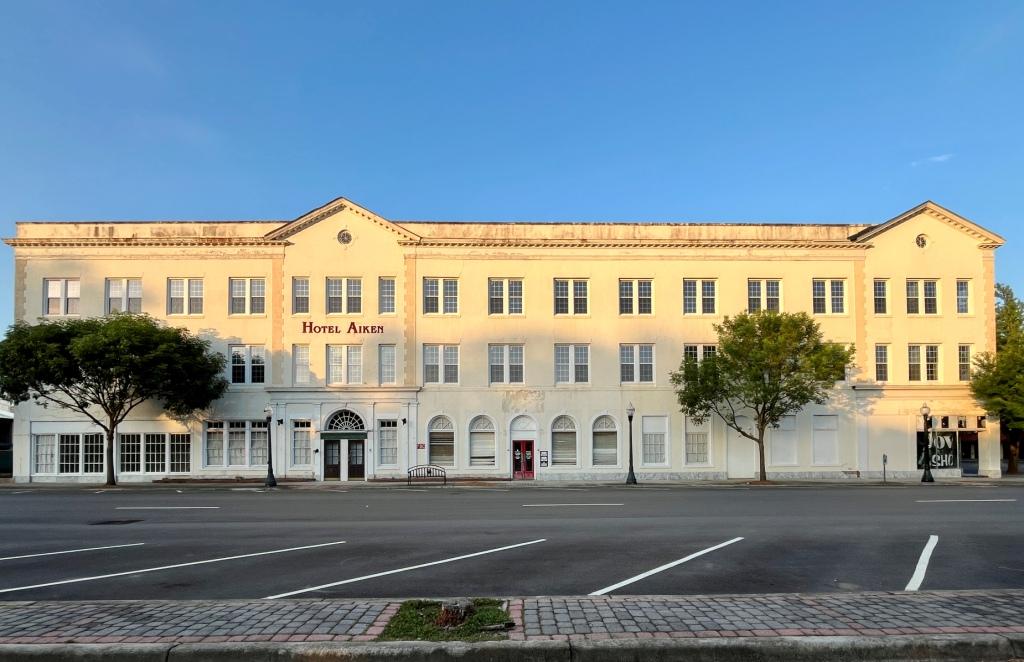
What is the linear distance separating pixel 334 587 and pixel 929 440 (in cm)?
3679

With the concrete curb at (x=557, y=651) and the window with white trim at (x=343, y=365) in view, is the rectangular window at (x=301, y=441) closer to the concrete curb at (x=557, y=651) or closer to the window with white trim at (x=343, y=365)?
the window with white trim at (x=343, y=365)

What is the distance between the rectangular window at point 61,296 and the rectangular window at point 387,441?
54.6 feet

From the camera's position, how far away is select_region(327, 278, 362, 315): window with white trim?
1470 inches

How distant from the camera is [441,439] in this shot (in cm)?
3688

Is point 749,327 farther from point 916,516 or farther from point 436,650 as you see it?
point 436,650

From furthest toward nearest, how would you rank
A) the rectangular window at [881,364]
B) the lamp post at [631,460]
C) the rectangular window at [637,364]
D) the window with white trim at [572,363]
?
the rectangular window at [881,364] < the rectangular window at [637,364] < the window with white trim at [572,363] < the lamp post at [631,460]

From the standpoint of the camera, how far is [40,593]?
933cm

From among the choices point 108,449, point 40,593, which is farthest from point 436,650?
point 108,449

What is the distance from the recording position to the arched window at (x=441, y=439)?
3681 cm

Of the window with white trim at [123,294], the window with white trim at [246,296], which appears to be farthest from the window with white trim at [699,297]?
the window with white trim at [123,294]

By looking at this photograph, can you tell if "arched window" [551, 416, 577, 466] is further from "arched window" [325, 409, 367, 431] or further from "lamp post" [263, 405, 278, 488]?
"lamp post" [263, 405, 278, 488]

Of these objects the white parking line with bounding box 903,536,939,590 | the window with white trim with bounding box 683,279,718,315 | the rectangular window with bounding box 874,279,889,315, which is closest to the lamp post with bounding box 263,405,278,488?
the window with white trim with bounding box 683,279,718,315

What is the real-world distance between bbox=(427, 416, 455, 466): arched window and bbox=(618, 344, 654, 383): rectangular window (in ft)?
30.4

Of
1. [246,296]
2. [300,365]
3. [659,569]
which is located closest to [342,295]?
[300,365]
